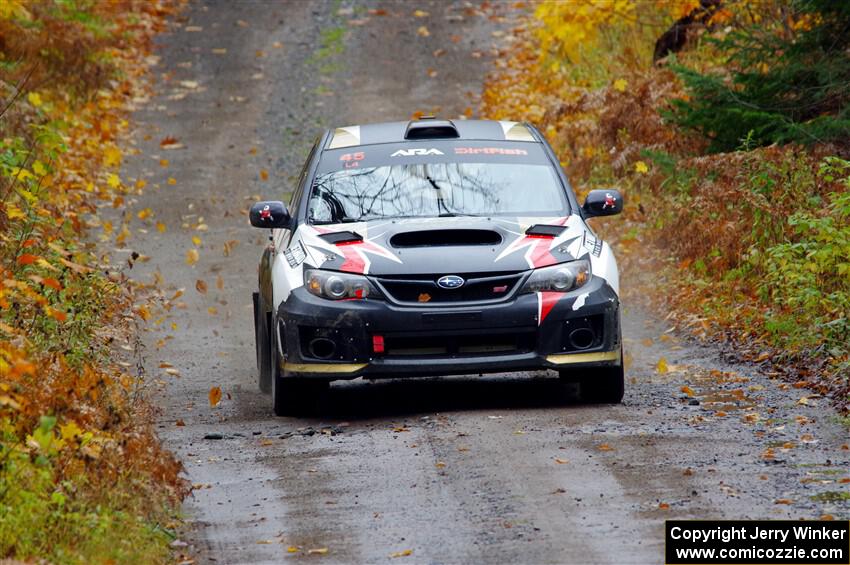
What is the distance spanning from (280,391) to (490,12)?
859 inches

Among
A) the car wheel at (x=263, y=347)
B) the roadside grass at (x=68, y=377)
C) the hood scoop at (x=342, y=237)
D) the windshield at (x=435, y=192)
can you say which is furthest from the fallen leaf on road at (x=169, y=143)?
the hood scoop at (x=342, y=237)

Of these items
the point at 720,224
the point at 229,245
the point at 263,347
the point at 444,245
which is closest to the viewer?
the point at 444,245

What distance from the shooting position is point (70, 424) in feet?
21.7

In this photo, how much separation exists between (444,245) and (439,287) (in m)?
0.37

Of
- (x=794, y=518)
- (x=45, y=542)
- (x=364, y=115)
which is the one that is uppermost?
(x=45, y=542)

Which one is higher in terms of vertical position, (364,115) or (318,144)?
(318,144)

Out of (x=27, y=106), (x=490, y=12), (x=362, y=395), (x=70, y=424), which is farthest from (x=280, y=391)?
(x=490, y=12)

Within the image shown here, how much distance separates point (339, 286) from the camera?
9211 mm

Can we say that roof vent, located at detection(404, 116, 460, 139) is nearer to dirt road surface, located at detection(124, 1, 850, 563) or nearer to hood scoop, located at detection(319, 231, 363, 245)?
hood scoop, located at detection(319, 231, 363, 245)

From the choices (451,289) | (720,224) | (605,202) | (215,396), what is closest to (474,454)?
(451,289)

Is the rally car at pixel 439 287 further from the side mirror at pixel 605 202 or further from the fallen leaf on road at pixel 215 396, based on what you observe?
the fallen leaf on road at pixel 215 396

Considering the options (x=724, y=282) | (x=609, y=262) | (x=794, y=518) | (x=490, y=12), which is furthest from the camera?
(x=490, y=12)

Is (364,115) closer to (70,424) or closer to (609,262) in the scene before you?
(609,262)

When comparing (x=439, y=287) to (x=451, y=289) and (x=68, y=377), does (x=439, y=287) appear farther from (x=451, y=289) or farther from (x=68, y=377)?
(x=68, y=377)
